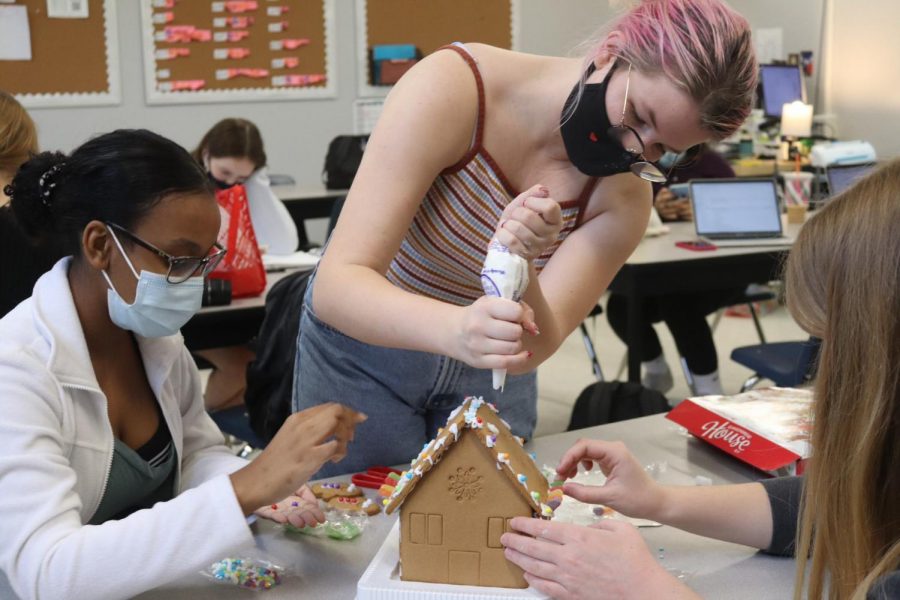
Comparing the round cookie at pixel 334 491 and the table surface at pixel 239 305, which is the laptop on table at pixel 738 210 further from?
the round cookie at pixel 334 491

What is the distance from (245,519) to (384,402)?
1.32 feet

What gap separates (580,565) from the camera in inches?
42.1

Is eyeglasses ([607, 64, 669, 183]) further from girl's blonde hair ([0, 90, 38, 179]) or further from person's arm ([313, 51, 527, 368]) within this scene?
girl's blonde hair ([0, 90, 38, 179])

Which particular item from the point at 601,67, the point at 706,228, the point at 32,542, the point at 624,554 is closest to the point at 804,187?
the point at 706,228

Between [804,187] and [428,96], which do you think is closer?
[428,96]

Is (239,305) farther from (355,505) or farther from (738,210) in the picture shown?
(738,210)

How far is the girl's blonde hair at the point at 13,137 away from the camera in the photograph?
2328mm

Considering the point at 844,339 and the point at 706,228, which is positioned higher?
the point at 844,339

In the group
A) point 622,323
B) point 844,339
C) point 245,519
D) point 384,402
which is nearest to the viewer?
point 844,339

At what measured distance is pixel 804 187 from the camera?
4.41 metres

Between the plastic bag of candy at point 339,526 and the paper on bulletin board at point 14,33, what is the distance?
4853 mm

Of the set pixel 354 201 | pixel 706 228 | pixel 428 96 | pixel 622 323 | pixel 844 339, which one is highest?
pixel 428 96

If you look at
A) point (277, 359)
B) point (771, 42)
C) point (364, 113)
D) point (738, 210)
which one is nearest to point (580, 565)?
point (277, 359)

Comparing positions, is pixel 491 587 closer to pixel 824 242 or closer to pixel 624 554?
pixel 624 554
